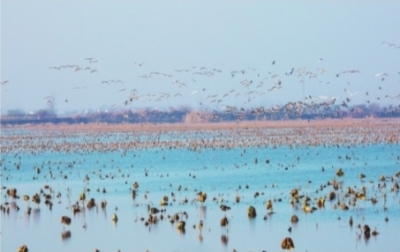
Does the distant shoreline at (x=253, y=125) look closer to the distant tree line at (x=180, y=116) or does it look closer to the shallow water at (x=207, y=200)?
the distant tree line at (x=180, y=116)

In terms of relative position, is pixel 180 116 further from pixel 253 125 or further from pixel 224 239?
pixel 224 239

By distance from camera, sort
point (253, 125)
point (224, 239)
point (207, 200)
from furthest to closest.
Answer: point (253, 125) < point (207, 200) < point (224, 239)

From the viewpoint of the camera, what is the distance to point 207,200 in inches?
1094

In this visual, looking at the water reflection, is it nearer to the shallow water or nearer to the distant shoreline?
the shallow water

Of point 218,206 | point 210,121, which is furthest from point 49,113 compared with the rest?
point 218,206

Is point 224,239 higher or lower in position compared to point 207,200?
lower

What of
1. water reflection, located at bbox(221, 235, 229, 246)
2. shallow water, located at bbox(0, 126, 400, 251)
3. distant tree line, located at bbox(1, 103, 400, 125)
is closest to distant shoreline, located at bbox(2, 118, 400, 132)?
distant tree line, located at bbox(1, 103, 400, 125)

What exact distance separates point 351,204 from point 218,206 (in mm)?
3940

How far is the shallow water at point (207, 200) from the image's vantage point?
69.3 feet

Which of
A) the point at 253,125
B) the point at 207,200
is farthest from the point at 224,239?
the point at 253,125

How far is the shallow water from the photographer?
21.1m

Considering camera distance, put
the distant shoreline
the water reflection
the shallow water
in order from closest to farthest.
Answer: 1. the water reflection
2. the shallow water
3. the distant shoreline

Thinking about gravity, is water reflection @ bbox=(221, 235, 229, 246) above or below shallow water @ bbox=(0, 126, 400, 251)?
below

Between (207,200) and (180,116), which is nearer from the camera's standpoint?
(207,200)
